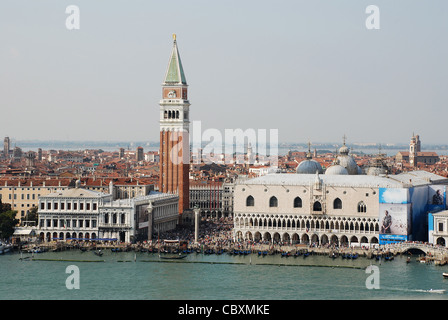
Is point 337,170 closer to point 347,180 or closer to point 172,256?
point 347,180

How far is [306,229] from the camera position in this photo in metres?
31.2

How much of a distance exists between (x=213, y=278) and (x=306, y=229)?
269 inches

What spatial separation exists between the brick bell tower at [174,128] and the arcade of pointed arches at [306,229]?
212 inches

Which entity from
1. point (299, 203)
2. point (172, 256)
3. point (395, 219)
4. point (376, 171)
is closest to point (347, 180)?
point (299, 203)

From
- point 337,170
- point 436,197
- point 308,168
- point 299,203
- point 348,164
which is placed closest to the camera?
point 299,203

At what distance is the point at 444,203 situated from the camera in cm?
3192

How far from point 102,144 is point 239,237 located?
471 feet

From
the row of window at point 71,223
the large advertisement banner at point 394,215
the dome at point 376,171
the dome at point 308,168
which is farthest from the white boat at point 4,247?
the dome at point 376,171

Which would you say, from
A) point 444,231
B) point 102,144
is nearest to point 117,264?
point 444,231

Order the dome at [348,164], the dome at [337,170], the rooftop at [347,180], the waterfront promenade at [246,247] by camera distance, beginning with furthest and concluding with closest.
Answer: the dome at [348,164]
the dome at [337,170]
the rooftop at [347,180]
the waterfront promenade at [246,247]

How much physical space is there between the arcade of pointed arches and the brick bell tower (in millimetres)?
5392

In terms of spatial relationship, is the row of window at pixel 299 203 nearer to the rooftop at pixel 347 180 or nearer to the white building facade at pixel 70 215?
the rooftop at pixel 347 180

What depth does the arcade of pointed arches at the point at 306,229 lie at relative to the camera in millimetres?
30547
